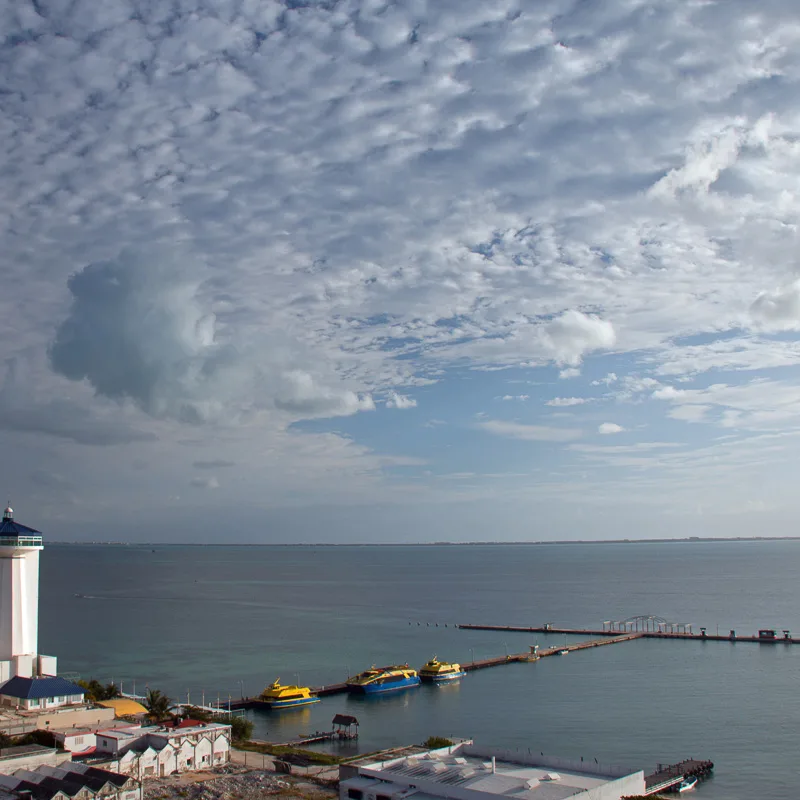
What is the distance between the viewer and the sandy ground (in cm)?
3412

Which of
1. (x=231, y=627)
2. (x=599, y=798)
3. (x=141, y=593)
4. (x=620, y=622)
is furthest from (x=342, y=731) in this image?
(x=141, y=593)

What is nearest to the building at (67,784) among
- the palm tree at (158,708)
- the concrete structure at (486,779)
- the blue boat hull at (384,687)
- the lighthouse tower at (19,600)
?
the concrete structure at (486,779)

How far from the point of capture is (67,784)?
3128 cm

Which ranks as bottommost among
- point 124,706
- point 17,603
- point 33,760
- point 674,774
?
point 674,774

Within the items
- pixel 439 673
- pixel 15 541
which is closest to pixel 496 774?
pixel 15 541

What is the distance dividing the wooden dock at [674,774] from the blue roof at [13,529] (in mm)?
43348

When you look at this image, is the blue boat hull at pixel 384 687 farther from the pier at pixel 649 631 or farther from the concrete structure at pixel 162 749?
the pier at pixel 649 631

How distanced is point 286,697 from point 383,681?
10266mm

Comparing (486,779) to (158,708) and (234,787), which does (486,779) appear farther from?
(158,708)

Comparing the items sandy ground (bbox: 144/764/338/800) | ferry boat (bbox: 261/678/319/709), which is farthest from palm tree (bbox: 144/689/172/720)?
ferry boat (bbox: 261/678/319/709)

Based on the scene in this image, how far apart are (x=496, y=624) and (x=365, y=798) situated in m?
84.0

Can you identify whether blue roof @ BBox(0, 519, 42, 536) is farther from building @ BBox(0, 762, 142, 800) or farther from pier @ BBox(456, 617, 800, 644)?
pier @ BBox(456, 617, 800, 644)

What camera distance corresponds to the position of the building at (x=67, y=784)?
30484mm

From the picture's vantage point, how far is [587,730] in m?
53.1
